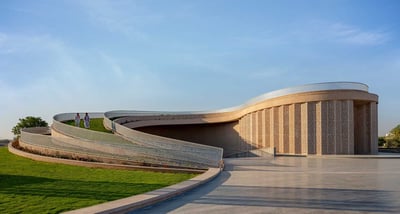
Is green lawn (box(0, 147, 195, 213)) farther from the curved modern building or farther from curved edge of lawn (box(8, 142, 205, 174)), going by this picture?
the curved modern building

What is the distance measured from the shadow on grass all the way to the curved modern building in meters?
5.22

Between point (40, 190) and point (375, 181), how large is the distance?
986 cm

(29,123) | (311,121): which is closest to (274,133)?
(311,121)

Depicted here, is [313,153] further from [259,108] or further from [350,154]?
[259,108]

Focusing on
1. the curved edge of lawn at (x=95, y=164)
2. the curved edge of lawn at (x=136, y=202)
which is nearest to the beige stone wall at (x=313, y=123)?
the curved edge of lawn at (x=95, y=164)

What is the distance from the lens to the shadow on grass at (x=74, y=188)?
7992 millimetres

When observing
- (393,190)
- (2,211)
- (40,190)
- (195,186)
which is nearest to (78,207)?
(2,211)

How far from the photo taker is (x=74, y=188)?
9086mm

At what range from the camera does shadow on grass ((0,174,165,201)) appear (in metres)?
7.99

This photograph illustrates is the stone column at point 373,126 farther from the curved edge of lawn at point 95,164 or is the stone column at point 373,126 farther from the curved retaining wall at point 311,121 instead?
the curved edge of lawn at point 95,164

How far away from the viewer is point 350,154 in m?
25.0

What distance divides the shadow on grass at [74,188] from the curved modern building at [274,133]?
5.22 meters

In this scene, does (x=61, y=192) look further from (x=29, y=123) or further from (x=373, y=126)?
(x=29, y=123)

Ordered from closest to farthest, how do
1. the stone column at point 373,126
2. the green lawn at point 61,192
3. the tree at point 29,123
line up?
the green lawn at point 61,192
the stone column at point 373,126
the tree at point 29,123
